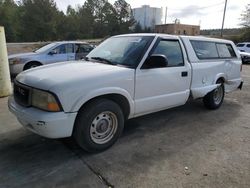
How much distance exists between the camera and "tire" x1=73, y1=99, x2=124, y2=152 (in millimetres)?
3326

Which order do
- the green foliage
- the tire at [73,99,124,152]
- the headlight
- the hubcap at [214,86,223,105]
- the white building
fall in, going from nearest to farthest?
1. the headlight
2. the tire at [73,99,124,152]
3. the hubcap at [214,86,223,105]
4. the green foliage
5. the white building

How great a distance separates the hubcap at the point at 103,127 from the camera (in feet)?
11.6

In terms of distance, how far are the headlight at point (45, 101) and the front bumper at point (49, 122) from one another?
0.06m

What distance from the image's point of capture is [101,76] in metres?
3.45

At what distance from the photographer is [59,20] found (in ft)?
192

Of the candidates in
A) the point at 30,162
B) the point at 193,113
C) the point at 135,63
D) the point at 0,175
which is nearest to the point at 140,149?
the point at 135,63

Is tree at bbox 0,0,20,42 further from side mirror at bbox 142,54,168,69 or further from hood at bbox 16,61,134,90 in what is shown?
side mirror at bbox 142,54,168,69

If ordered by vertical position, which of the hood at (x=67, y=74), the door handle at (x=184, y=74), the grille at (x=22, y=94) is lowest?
the grille at (x=22, y=94)

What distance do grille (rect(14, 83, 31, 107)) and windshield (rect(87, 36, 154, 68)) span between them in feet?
4.51

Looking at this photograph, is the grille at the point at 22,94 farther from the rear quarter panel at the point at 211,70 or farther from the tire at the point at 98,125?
the rear quarter panel at the point at 211,70

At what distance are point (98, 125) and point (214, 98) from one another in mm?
3332

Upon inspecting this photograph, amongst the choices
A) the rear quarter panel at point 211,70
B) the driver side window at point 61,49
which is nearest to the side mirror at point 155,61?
the rear quarter panel at point 211,70

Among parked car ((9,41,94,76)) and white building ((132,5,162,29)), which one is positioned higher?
white building ((132,5,162,29))

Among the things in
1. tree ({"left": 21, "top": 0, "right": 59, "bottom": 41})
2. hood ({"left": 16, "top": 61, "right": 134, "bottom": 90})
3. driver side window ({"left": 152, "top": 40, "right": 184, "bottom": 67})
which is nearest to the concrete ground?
hood ({"left": 16, "top": 61, "right": 134, "bottom": 90})
